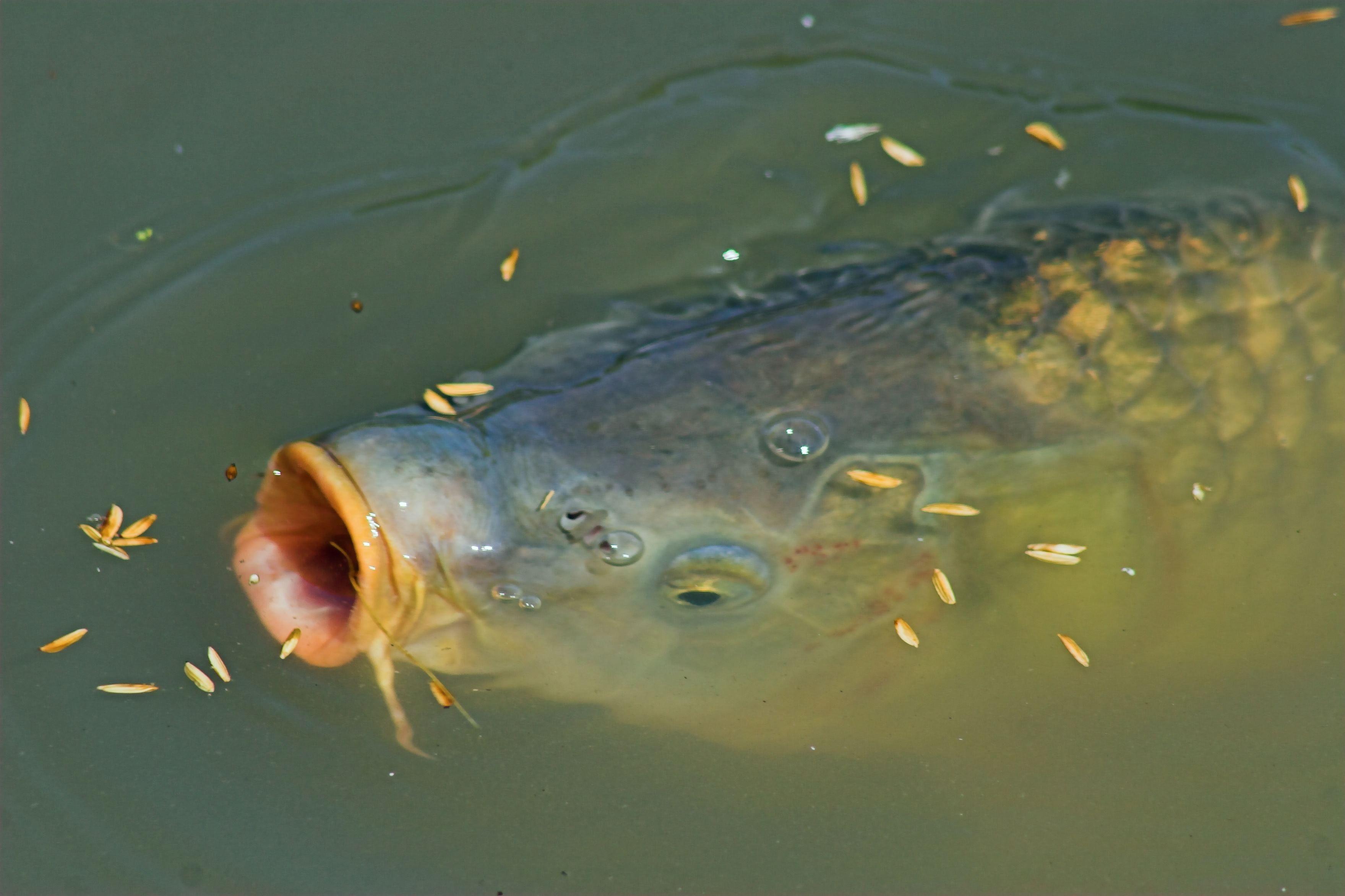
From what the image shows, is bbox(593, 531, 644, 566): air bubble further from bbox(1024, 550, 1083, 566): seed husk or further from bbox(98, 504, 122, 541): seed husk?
bbox(98, 504, 122, 541): seed husk

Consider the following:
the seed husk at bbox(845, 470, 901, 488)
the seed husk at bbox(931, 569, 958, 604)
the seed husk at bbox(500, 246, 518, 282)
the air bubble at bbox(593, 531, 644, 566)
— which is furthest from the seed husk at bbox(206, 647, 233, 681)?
the seed husk at bbox(931, 569, 958, 604)

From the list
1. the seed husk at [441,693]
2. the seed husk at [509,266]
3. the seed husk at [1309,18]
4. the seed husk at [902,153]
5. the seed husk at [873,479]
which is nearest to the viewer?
the seed husk at [873,479]

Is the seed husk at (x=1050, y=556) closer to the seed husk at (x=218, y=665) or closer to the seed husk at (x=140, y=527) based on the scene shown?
the seed husk at (x=218, y=665)

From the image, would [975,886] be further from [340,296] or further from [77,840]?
[340,296]

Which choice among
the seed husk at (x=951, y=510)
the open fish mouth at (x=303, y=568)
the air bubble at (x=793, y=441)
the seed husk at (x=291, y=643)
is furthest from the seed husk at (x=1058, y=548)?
the seed husk at (x=291, y=643)

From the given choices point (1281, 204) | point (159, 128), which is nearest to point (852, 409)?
point (1281, 204)

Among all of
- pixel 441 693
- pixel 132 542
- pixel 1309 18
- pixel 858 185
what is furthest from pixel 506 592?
pixel 1309 18

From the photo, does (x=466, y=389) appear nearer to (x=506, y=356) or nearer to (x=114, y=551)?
(x=506, y=356)
